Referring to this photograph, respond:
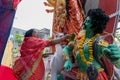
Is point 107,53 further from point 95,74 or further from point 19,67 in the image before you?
point 19,67

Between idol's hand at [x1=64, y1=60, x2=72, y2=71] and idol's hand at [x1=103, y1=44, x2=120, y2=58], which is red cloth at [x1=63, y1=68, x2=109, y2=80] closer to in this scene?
idol's hand at [x1=64, y1=60, x2=72, y2=71]

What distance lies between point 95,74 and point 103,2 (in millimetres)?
396

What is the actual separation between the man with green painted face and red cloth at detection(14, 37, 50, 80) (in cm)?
20

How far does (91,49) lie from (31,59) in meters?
0.37

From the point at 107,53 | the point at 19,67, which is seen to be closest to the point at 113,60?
the point at 107,53

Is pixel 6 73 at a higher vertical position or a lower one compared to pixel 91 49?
lower

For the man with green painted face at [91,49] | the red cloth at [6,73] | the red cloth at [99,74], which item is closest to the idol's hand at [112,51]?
the man with green painted face at [91,49]

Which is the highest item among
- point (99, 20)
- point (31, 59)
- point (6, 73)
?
point (99, 20)

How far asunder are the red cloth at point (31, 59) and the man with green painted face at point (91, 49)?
20 centimetres

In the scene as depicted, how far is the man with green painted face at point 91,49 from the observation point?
1127mm

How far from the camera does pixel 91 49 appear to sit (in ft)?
3.70

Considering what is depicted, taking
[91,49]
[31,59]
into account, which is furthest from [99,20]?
[31,59]

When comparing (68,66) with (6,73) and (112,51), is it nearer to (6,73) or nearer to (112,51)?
(112,51)

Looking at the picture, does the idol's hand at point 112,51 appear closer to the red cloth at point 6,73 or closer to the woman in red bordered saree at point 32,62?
the woman in red bordered saree at point 32,62
